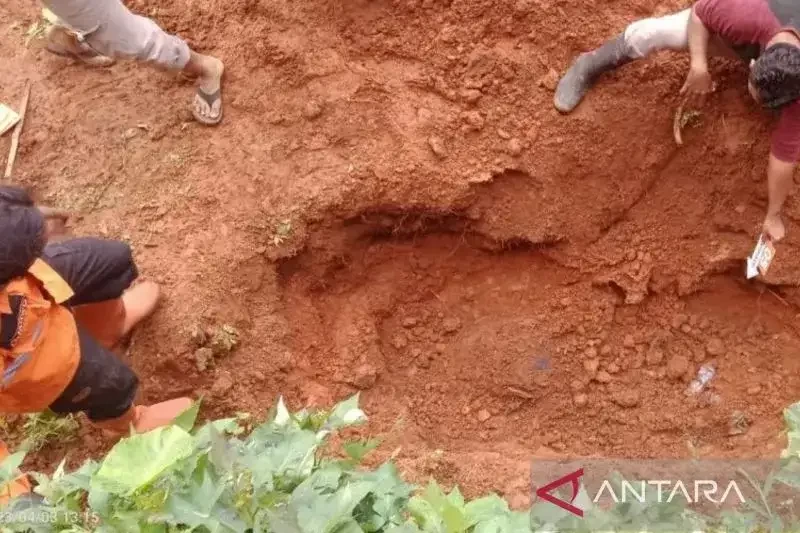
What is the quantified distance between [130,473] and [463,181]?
2.21 meters

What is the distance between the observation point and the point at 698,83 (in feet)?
9.62

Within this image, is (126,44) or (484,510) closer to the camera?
(484,510)

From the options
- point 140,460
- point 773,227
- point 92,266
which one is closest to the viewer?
point 140,460

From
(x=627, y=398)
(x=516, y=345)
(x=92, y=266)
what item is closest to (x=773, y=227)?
(x=627, y=398)

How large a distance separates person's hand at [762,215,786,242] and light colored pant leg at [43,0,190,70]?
8.14 feet

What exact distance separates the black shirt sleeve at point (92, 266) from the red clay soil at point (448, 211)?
0.30m

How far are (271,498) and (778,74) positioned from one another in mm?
2163

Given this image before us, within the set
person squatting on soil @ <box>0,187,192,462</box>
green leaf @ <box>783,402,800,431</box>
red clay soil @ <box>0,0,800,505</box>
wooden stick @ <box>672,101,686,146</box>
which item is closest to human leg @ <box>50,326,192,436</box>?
person squatting on soil @ <box>0,187,192,462</box>

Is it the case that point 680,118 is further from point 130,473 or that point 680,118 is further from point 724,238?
point 130,473

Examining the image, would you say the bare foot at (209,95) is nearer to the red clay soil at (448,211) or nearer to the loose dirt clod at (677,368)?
the red clay soil at (448,211)

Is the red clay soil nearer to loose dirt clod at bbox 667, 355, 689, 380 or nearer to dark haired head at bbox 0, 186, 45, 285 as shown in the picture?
loose dirt clod at bbox 667, 355, 689, 380

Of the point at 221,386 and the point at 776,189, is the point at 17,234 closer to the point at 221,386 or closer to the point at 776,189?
the point at 221,386

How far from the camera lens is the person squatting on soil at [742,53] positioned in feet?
8.40

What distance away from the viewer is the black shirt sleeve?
2572mm
